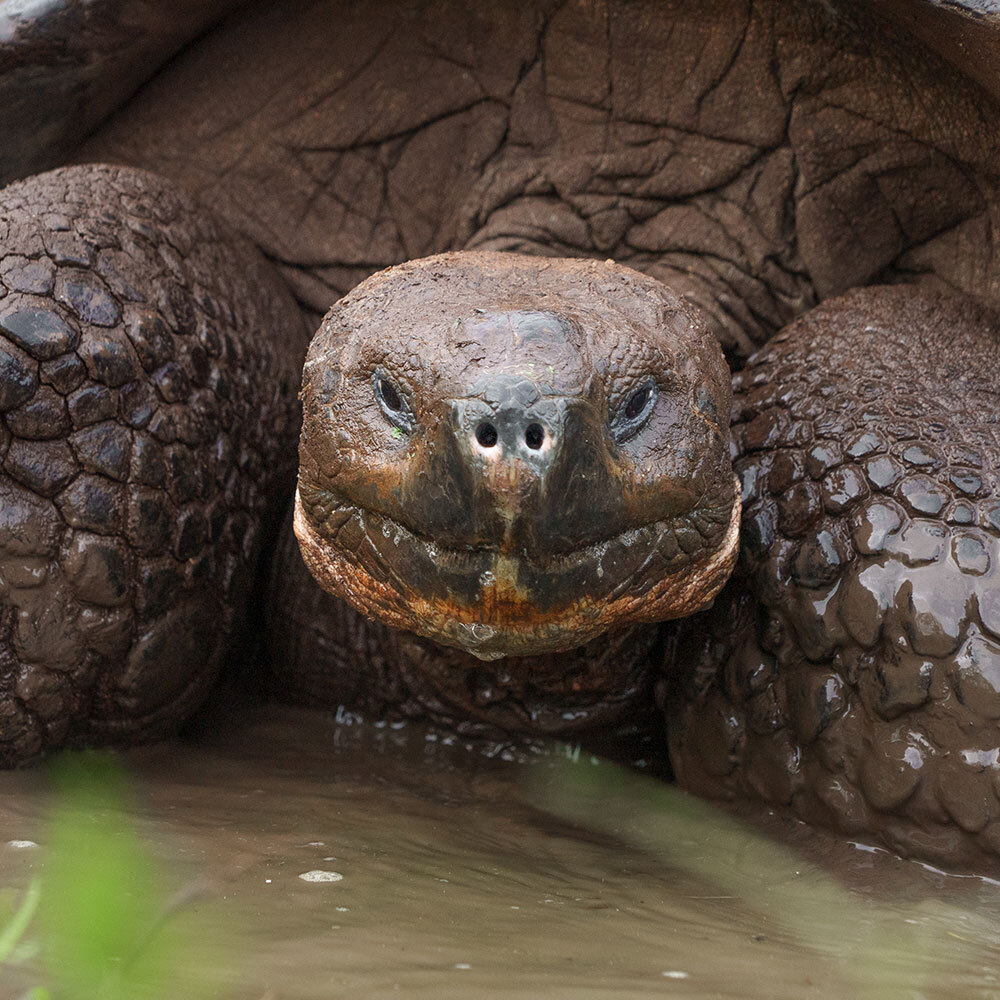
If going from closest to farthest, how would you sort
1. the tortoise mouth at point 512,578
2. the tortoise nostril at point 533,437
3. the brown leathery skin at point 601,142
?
1. the tortoise nostril at point 533,437
2. the tortoise mouth at point 512,578
3. the brown leathery skin at point 601,142

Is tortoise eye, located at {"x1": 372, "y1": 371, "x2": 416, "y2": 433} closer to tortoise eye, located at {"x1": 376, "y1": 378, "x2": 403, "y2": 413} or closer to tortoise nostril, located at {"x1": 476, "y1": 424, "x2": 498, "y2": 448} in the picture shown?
tortoise eye, located at {"x1": 376, "y1": 378, "x2": 403, "y2": 413}

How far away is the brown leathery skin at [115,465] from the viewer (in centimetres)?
208

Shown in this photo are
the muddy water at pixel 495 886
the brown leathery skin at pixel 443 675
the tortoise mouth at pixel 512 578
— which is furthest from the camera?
the brown leathery skin at pixel 443 675

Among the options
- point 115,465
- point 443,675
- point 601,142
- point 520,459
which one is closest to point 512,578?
point 520,459

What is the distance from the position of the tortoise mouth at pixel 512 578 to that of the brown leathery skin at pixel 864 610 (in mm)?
192

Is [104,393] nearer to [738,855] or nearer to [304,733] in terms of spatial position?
[304,733]

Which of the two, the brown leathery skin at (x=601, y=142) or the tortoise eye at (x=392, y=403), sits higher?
the brown leathery skin at (x=601, y=142)

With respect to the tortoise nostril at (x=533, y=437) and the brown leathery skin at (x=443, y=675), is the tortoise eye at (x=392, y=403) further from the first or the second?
the brown leathery skin at (x=443, y=675)

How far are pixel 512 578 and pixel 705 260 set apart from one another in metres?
1.29

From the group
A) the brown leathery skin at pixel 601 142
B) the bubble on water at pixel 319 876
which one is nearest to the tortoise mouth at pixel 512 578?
the bubble on water at pixel 319 876

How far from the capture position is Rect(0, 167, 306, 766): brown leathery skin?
6.82 feet

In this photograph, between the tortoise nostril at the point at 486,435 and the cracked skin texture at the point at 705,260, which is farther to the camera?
the cracked skin texture at the point at 705,260

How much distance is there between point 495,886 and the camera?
158cm

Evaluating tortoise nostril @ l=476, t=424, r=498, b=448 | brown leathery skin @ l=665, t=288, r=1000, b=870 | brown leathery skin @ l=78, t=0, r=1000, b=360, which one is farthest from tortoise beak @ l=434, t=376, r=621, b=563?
brown leathery skin @ l=78, t=0, r=1000, b=360
